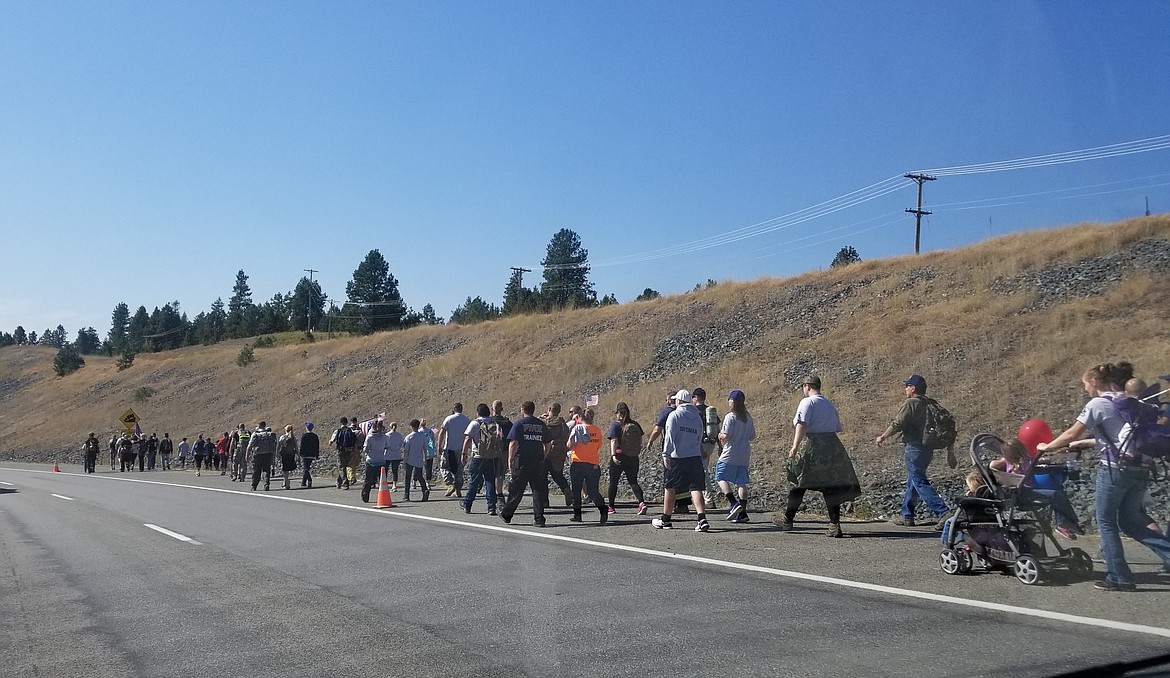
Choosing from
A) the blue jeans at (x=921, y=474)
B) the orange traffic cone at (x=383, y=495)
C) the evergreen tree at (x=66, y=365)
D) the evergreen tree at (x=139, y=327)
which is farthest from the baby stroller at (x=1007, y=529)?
the evergreen tree at (x=139, y=327)

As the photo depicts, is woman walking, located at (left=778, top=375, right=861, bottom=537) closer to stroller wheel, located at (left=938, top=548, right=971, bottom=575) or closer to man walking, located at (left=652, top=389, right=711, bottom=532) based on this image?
man walking, located at (left=652, top=389, right=711, bottom=532)

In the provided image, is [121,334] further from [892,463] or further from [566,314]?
[892,463]

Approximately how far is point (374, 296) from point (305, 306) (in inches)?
957

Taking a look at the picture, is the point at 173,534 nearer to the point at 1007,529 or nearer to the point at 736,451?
the point at 736,451

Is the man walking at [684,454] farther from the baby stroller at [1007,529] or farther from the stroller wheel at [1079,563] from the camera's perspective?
the stroller wheel at [1079,563]

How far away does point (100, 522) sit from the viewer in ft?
51.8

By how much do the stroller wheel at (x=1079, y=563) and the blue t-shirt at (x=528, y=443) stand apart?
23.2 feet

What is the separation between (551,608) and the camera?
7.44 metres

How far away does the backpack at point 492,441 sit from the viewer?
15.5m

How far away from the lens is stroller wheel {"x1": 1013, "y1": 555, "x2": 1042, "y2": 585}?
7.68 meters

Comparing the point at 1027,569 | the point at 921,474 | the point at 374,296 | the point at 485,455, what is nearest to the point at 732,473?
the point at 921,474

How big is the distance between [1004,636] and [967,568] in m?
2.23

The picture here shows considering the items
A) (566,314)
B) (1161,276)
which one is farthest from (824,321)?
(566,314)

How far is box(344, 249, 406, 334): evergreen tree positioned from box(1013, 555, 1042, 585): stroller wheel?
285 ft
